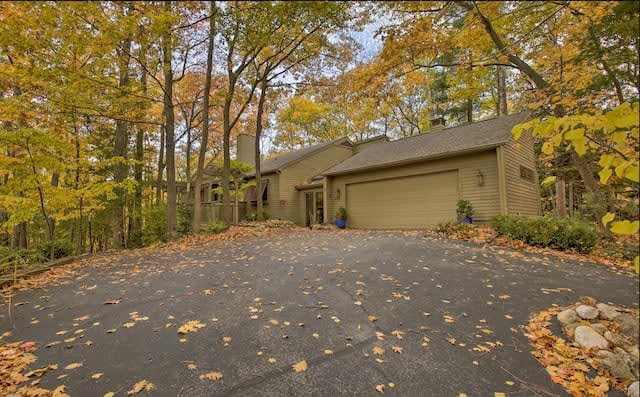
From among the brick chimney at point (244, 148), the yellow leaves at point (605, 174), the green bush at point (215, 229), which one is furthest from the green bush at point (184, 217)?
the yellow leaves at point (605, 174)

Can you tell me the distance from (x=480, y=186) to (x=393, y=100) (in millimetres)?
4310

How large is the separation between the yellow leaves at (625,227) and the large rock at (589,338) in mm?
2370

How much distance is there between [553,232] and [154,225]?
514 inches

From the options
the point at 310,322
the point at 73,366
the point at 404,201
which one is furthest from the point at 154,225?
the point at 310,322

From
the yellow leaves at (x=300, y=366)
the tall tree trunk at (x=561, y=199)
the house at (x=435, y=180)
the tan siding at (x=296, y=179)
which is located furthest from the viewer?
the tan siding at (x=296, y=179)

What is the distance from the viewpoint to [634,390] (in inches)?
93.3

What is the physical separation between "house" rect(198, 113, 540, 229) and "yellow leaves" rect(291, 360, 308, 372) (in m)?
8.93

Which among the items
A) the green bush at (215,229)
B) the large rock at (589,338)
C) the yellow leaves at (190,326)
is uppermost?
the green bush at (215,229)

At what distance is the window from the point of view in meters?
10.9

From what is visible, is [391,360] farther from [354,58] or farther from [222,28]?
[354,58]

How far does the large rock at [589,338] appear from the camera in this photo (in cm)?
297

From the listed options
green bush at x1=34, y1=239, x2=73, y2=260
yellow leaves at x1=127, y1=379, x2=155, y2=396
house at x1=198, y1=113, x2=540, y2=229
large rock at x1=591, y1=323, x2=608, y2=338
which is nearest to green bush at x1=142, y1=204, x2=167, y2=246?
green bush at x1=34, y1=239, x2=73, y2=260

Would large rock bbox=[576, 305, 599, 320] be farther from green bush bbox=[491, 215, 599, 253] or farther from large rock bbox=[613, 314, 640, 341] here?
green bush bbox=[491, 215, 599, 253]

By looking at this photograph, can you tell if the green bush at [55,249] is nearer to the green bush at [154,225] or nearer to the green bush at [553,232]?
the green bush at [154,225]
